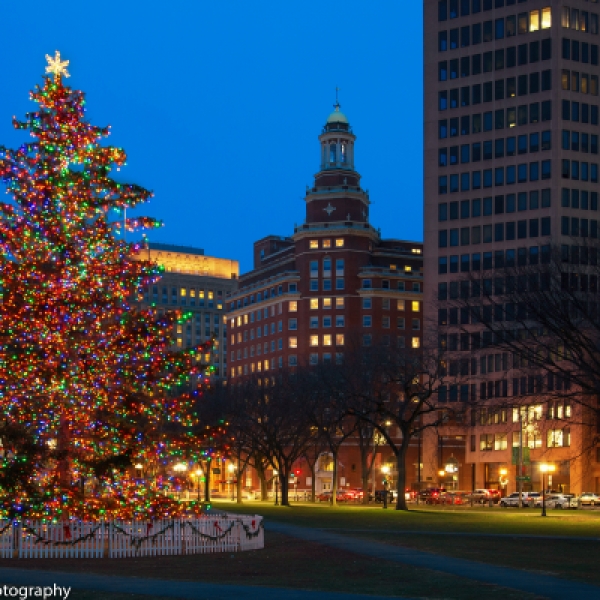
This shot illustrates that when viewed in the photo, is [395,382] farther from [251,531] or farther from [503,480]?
[251,531]

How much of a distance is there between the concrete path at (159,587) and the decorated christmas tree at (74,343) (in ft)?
16.6

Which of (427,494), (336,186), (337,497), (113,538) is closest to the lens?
(113,538)

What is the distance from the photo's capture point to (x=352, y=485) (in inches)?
6398

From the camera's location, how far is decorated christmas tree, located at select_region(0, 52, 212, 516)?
31.9 meters

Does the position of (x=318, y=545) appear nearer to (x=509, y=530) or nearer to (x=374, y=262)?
(x=509, y=530)

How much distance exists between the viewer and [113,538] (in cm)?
3294

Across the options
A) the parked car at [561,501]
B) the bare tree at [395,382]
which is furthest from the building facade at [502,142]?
the bare tree at [395,382]

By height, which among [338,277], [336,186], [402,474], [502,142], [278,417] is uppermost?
[336,186]

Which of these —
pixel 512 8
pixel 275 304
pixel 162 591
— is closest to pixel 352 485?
pixel 275 304

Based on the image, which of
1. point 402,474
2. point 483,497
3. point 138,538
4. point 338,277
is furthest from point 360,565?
point 338,277

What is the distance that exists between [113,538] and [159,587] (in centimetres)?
886

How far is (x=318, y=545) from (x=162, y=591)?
15073 mm

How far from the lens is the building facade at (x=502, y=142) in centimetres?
12988

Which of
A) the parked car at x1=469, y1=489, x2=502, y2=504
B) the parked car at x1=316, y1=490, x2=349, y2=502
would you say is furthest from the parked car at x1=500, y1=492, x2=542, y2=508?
the parked car at x1=316, y1=490, x2=349, y2=502
